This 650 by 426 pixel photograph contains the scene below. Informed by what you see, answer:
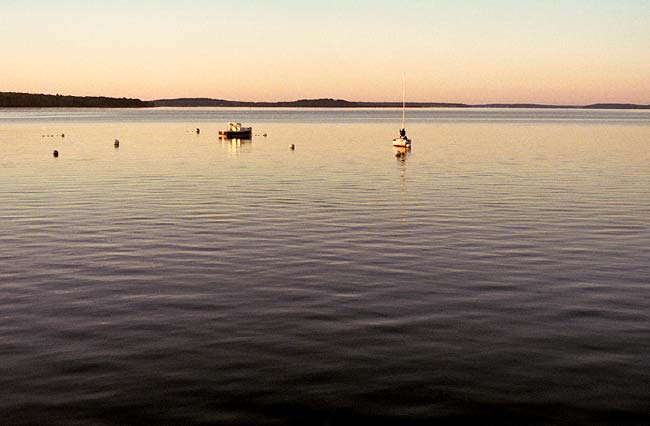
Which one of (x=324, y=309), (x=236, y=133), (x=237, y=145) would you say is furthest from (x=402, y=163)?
(x=324, y=309)

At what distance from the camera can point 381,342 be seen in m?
16.0

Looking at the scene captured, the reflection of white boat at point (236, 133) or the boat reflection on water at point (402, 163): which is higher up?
the reflection of white boat at point (236, 133)

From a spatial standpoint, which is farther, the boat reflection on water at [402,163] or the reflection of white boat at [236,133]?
the reflection of white boat at [236,133]

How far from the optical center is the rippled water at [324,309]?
42.4ft

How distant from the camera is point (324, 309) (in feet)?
61.4

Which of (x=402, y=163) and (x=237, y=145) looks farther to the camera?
(x=237, y=145)

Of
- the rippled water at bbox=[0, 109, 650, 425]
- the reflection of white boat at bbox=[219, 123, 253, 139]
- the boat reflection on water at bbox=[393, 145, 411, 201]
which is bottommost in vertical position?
the rippled water at bbox=[0, 109, 650, 425]

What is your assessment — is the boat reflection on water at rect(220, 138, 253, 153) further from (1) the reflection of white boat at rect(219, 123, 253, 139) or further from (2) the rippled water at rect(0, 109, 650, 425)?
(2) the rippled water at rect(0, 109, 650, 425)

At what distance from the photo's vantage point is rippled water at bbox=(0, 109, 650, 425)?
12.9 meters

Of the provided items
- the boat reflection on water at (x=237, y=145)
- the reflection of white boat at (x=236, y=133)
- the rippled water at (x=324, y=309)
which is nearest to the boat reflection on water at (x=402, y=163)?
the rippled water at (x=324, y=309)

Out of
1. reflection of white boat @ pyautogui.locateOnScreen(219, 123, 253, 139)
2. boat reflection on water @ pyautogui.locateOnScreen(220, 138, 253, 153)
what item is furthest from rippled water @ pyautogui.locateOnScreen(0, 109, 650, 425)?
reflection of white boat @ pyautogui.locateOnScreen(219, 123, 253, 139)

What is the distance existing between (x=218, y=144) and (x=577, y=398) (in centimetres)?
9437

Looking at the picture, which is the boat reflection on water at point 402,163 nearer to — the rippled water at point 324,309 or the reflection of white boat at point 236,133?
the rippled water at point 324,309

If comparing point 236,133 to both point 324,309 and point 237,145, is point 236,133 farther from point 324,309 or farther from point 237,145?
point 324,309
